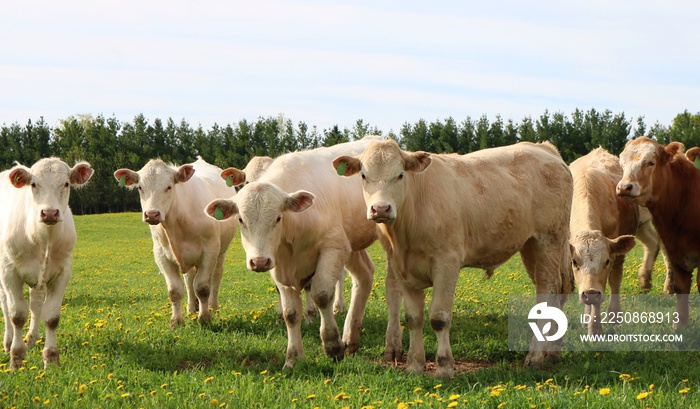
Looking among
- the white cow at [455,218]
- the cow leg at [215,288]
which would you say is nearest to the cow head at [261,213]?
the white cow at [455,218]

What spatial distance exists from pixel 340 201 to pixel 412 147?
7394cm

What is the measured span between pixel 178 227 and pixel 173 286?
0.93 metres

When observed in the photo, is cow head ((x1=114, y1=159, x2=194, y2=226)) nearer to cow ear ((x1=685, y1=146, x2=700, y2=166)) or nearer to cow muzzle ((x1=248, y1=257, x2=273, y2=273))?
cow muzzle ((x1=248, y1=257, x2=273, y2=273))

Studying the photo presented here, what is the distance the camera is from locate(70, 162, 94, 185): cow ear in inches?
379

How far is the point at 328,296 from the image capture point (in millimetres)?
8555

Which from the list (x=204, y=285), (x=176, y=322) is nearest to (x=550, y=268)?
(x=204, y=285)

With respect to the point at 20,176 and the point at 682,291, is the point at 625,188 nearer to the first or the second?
the point at 682,291

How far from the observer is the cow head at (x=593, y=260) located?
9.28 meters

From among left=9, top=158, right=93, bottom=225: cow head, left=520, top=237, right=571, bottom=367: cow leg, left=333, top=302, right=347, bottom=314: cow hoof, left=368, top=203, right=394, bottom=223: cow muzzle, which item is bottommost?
left=333, top=302, right=347, bottom=314: cow hoof

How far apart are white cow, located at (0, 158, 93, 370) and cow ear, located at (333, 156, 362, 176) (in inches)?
138

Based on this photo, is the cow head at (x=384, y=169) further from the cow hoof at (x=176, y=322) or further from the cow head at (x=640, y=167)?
the cow hoof at (x=176, y=322)

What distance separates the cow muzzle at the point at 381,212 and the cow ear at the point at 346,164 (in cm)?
73

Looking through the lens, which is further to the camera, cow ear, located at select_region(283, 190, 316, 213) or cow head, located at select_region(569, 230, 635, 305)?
cow head, located at select_region(569, 230, 635, 305)

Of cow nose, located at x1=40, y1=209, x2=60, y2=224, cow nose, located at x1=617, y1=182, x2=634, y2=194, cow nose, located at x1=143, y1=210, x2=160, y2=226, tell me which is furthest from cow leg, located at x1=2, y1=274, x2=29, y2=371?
cow nose, located at x1=617, y1=182, x2=634, y2=194
